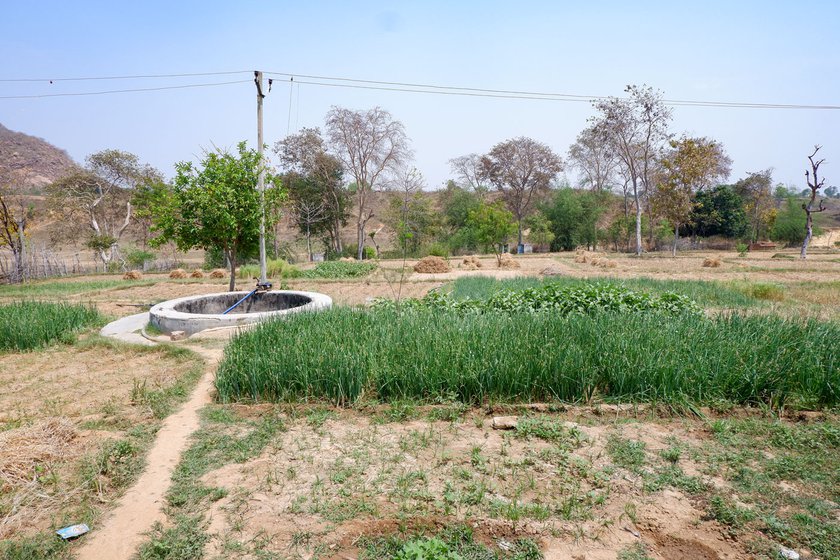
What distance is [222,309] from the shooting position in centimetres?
961

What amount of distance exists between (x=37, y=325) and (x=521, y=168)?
38.5 meters

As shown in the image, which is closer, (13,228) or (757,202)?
(13,228)

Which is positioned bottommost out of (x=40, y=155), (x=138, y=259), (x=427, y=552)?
(x=427, y=552)

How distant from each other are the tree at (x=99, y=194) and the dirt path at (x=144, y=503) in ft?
86.3

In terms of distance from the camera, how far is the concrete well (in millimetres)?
7473

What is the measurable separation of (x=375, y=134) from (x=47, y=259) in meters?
19.8

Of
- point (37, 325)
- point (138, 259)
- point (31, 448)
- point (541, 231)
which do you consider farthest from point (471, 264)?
point (31, 448)

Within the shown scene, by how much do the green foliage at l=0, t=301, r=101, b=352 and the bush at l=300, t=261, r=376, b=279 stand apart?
10744 millimetres

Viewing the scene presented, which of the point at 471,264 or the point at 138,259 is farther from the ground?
the point at 138,259

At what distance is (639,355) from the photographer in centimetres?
447

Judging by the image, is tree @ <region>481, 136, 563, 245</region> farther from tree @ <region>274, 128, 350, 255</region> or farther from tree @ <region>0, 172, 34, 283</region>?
tree @ <region>0, 172, 34, 283</region>

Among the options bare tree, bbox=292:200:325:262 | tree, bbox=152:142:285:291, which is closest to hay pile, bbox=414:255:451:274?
tree, bbox=152:142:285:291

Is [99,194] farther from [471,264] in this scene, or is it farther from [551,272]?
[551,272]

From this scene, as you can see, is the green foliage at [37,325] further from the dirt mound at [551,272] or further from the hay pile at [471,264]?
the hay pile at [471,264]
